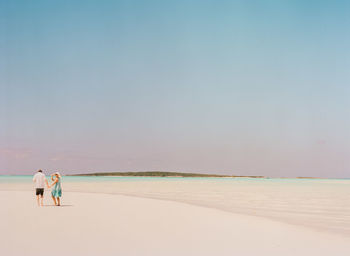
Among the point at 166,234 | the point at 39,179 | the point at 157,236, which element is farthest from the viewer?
the point at 39,179

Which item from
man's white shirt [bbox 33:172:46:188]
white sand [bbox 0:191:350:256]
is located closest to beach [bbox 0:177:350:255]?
white sand [bbox 0:191:350:256]

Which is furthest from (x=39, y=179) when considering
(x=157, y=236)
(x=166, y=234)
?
(x=157, y=236)

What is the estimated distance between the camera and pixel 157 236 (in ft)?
37.7

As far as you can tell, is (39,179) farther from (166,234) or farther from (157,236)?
(157,236)

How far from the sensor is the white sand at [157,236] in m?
9.60

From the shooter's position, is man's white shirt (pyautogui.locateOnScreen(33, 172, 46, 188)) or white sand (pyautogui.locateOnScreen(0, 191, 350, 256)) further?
man's white shirt (pyautogui.locateOnScreen(33, 172, 46, 188))

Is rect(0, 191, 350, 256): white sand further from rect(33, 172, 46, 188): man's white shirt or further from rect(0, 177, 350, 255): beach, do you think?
rect(33, 172, 46, 188): man's white shirt

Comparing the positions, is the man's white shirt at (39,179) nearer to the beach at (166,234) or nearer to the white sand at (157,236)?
the beach at (166,234)

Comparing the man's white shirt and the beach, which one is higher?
the man's white shirt

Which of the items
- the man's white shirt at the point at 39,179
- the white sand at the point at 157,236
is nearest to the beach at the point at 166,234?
the white sand at the point at 157,236

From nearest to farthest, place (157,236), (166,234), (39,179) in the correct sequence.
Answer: (157,236) < (166,234) < (39,179)

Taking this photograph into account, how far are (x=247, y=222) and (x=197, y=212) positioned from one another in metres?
3.67

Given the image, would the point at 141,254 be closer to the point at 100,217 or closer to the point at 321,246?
the point at 321,246

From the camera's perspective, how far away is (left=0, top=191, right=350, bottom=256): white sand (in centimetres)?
960
